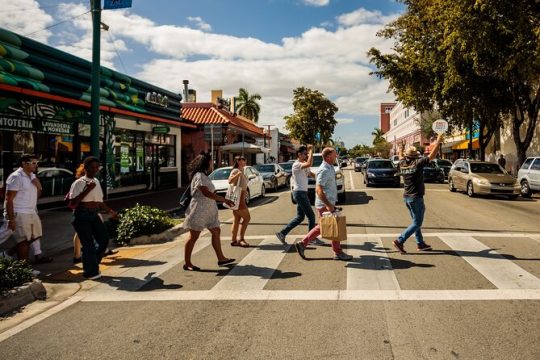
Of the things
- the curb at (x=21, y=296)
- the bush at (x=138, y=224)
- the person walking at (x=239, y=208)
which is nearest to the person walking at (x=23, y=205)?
the curb at (x=21, y=296)

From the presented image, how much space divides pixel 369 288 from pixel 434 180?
25.1 metres

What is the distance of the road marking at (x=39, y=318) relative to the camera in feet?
14.0

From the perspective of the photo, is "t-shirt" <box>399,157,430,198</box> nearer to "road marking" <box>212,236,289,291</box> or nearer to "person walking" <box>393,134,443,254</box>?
"person walking" <box>393,134,443,254</box>

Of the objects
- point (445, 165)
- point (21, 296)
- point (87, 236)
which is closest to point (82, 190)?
point (87, 236)

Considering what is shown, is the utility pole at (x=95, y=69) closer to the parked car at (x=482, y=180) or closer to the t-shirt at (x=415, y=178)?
the t-shirt at (x=415, y=178)

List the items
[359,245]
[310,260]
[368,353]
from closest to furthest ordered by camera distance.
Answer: [368,353]
[310,260]
[359,245]

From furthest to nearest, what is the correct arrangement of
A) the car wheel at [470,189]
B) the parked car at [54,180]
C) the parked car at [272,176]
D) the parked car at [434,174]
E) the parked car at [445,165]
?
the parked car at [445,165] → the parked car at [434,174] → the parked car at [272,176] → the car wheel at [470,189] → the parked car at [54,180]

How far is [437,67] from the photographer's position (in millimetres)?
21141

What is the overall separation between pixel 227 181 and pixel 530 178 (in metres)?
12.4

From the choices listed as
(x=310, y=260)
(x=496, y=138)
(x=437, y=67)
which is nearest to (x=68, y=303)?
(x=310, y=260)

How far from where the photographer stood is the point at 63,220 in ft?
38.2

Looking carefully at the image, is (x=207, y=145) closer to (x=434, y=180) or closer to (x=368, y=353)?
(x=434, y=180)

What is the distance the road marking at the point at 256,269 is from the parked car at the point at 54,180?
858 cm

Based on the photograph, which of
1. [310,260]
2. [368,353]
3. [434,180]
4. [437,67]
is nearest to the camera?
[368,353]
